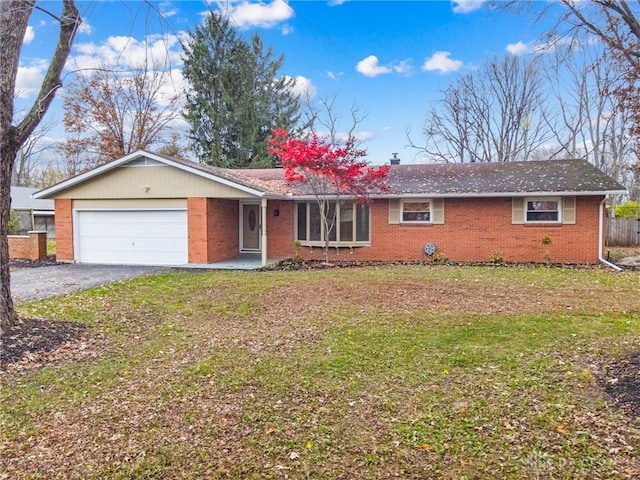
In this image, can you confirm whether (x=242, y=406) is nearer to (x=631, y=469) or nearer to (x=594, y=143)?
(x=631, y=469)

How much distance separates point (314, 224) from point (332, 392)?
11798mm

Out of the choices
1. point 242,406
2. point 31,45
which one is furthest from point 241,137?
point 242,406

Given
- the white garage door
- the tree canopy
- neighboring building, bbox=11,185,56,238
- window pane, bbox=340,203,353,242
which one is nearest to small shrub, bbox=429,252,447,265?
window pane, bbox=340,203,353,242

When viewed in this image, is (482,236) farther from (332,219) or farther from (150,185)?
(150,185)

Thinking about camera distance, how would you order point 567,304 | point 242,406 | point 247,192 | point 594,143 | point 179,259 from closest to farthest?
point 242,406, point 567,304, point 247,192, point 179,259, point 594,143

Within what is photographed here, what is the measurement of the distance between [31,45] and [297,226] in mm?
10827

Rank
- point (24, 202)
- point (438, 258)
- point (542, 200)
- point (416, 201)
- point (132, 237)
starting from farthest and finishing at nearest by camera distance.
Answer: point (24, 202) < point (416, 201) < point (132, 237) < point (438, 258) < point (542, 200)

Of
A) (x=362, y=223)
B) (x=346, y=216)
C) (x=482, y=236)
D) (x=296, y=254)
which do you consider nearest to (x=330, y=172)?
(x=346, y=216)

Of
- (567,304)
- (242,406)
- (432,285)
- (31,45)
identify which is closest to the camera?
(242,406)

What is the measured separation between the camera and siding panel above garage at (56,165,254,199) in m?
14.1

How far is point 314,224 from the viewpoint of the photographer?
16.1 m

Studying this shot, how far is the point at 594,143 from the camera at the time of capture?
27.9 meters

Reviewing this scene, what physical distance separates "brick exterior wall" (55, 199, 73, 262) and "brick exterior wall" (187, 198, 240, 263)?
15.3ft

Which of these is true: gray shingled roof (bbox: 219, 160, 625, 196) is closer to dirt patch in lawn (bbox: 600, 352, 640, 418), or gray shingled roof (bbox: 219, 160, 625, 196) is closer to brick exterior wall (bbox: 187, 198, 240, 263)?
brick exterior wall (bbox: 187, 198, 240, 263)
